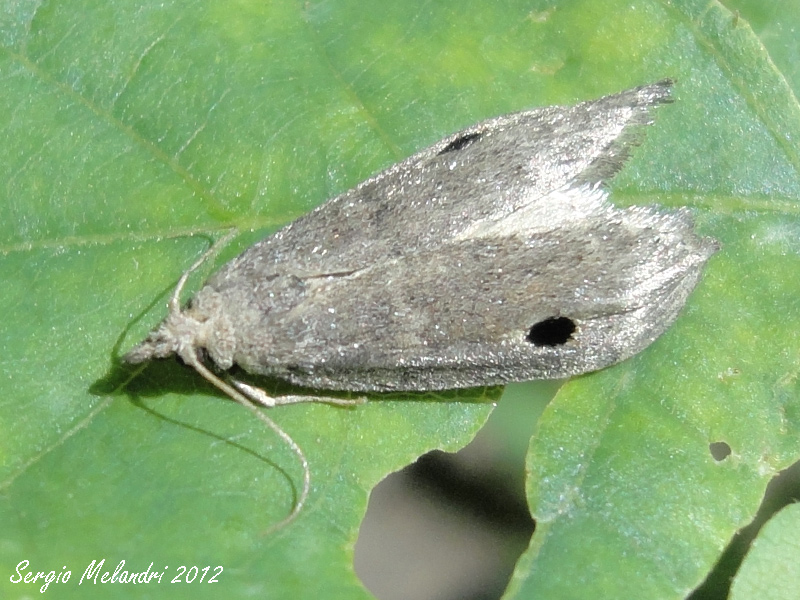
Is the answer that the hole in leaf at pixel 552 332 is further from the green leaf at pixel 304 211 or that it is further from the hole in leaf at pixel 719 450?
the hole in leaf at pixel 719 450

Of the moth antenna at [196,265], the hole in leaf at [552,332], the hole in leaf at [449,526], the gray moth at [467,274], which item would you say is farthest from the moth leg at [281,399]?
the hole in leaf at [449,526]

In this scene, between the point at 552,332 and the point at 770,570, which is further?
the point at 552,332

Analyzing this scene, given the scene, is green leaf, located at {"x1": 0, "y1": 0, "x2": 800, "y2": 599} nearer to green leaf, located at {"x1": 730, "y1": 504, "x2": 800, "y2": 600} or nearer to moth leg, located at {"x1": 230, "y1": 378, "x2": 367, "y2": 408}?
moth leg, located at {"x1": 230, "y1": 378, "x2": 367, "y2": 408}

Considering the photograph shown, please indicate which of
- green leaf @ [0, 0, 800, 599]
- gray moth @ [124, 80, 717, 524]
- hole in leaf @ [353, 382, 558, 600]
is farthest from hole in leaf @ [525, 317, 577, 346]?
hole in leaf @ [353, 382, 558, 600]

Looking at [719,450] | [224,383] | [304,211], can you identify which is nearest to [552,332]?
[719,450]

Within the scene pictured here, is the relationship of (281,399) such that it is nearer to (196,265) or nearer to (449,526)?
(196,265)

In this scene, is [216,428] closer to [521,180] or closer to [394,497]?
[521,180]
